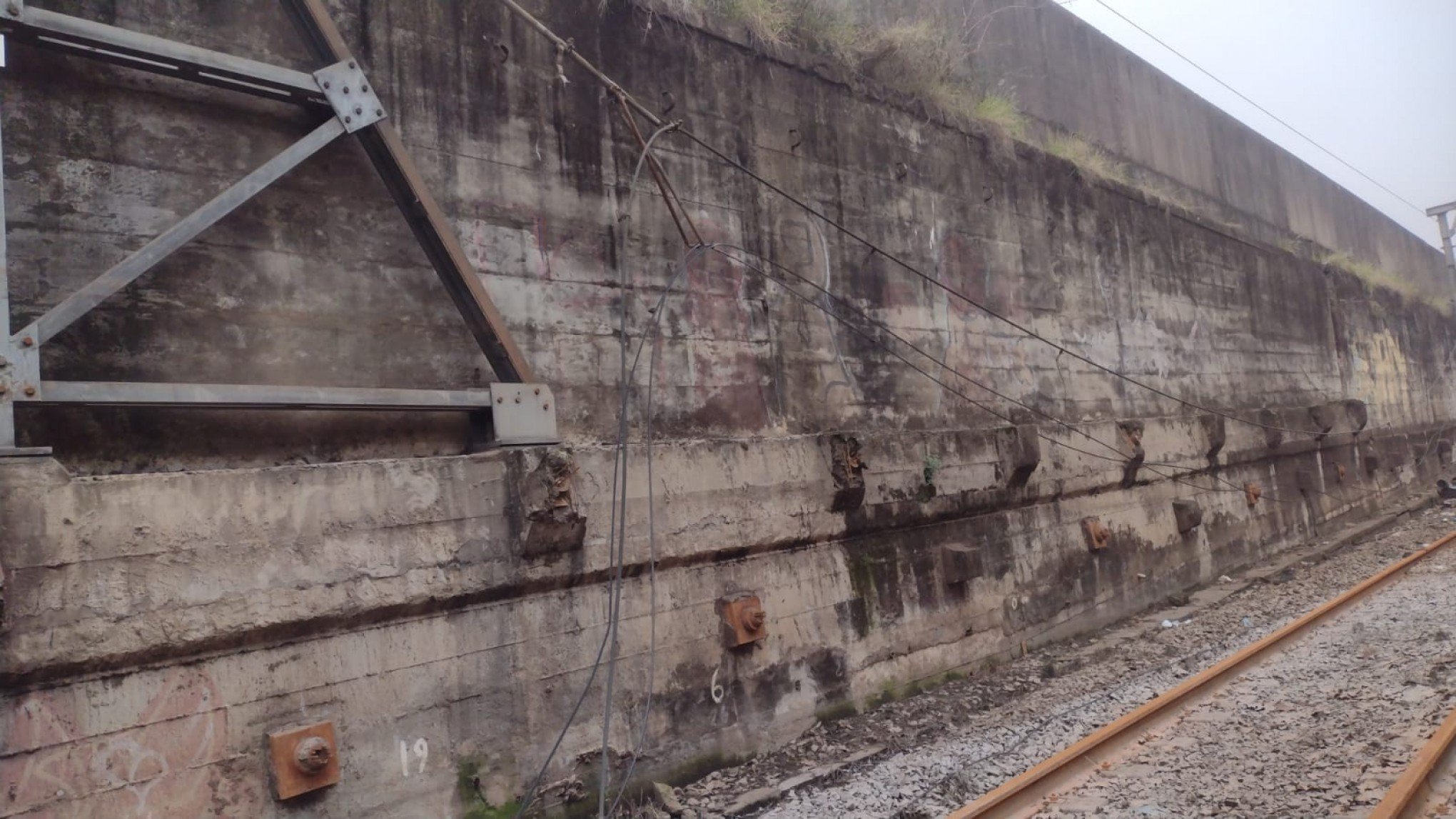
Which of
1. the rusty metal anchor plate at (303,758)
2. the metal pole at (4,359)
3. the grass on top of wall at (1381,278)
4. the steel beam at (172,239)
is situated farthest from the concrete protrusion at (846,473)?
the grass on top of wall at (1381,278)

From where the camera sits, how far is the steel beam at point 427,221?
5289 mm

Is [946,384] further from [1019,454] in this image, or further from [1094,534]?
[1094,534]

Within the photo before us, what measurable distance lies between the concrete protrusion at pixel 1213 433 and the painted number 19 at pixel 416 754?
11.4 meters

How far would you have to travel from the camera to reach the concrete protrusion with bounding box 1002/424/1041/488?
9.38 m

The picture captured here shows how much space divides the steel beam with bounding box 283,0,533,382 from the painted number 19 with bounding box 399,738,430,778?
2.03m

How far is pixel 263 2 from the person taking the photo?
530 centimetres

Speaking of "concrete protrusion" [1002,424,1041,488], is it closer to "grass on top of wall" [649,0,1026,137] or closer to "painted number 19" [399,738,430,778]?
"grass on top of wall" [649,0,1026,137]

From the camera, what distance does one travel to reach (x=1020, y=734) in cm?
686

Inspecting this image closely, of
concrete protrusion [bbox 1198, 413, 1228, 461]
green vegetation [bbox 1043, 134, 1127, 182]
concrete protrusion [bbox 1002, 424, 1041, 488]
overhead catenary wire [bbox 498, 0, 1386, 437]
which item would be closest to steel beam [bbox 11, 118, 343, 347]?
overhead catenary wire [bbox 498, 0, 1386, 437]

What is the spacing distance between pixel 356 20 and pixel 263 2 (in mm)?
494

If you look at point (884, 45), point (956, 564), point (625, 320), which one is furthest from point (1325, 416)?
point (625, 320)

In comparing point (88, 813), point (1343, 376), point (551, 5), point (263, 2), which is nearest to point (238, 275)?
point (263, 2)

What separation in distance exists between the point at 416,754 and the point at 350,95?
11.3 ft

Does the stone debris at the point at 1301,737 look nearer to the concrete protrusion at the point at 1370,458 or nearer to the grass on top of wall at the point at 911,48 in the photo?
the grass on top of wall at the point at 911,48
